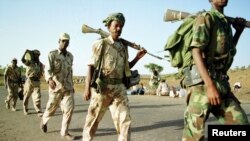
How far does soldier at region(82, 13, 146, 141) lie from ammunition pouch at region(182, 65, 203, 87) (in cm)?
186

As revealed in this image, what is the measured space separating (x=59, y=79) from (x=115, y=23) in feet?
10.5

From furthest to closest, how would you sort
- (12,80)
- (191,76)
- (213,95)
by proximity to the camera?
1. (12,80)
2. (191,76)
3. (213,95)

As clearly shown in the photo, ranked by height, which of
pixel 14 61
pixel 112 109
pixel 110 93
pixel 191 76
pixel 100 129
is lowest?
pixel 100 129

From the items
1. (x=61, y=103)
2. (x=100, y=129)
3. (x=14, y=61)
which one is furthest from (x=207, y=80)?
(x=14, y=61)

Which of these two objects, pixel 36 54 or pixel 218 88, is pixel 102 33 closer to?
pixel 218 88

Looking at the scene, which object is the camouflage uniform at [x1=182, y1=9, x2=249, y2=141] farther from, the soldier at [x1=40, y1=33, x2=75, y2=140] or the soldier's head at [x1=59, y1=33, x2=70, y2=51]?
the soldier's head at [x1=59, y1=33, x2=70, y2=51]

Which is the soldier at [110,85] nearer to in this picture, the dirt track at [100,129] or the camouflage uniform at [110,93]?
the camouflage uniform at [110,93]

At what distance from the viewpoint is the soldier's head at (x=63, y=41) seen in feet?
26.5

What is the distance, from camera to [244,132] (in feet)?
12.0

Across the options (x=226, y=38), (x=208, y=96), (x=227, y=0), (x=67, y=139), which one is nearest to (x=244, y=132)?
(x=208, y=96)

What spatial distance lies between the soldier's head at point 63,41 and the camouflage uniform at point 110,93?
2.46 metres

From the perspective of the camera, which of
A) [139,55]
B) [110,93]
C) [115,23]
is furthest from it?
[139,55]

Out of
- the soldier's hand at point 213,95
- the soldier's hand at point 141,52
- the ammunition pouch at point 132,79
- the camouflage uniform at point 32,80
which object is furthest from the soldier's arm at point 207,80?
the camouflage uniform at point 32,80

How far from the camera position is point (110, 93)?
5.80 meters
